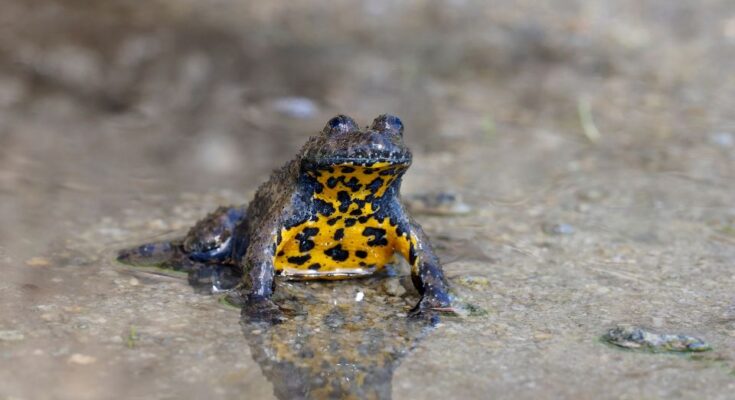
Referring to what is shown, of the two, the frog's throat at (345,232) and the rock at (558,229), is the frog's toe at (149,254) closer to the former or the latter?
the frog's throat at (345,232)

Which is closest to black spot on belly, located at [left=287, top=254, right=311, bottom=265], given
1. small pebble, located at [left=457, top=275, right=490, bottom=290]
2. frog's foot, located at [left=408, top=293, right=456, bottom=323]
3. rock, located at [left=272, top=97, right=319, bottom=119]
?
frog's foot, located at [left=408, top=293, right=456, bottom=323]

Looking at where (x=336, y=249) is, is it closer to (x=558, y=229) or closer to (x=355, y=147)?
(x=355, y=147)

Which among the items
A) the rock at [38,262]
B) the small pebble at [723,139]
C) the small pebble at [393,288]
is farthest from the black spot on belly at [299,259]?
the small pebble at [723,139]

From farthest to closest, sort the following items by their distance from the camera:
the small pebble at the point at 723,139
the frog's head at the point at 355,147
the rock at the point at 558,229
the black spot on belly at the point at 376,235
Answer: the small pebble at the point at 723,139 → the rock at the point at 558,229 → the black spot on belly at the point at 376,235 → the frog's head at the point at 355,147

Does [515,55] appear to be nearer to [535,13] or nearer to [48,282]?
[535,13]

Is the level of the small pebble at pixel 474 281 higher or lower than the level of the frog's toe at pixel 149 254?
lower

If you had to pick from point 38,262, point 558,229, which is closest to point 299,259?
point 38,262

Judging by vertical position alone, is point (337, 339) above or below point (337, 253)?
below

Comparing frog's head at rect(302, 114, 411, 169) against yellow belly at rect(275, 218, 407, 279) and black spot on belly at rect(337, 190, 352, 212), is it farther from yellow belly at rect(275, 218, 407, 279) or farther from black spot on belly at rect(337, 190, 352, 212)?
yellow belly at rect(275, 218, 407, 279)
